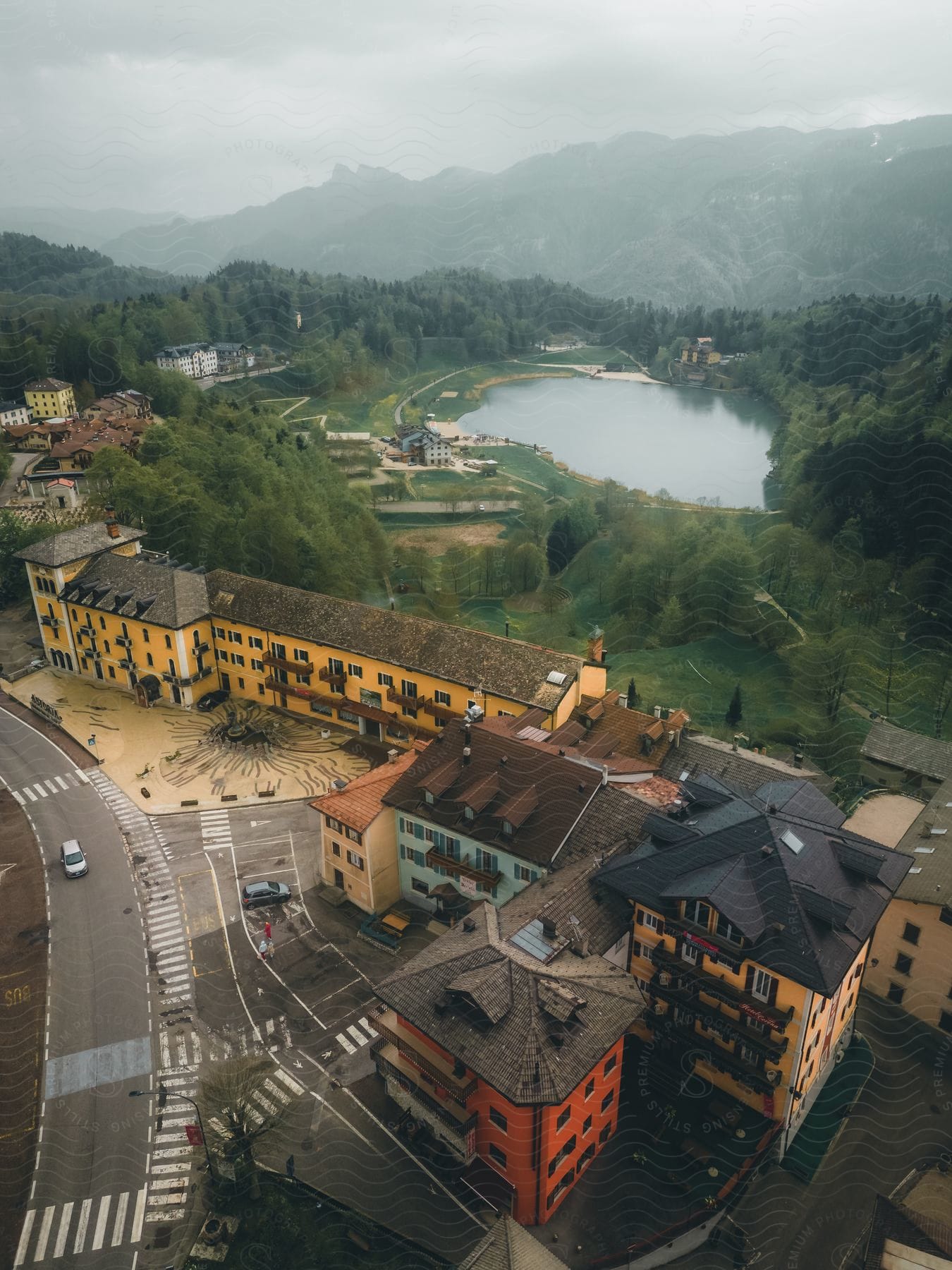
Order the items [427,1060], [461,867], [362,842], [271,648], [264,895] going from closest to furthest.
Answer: [427,1060], [461,867], [362,842], [264,895], [271,648]

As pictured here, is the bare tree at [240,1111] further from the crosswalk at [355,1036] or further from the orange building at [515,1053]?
the orange building at [515,1053]

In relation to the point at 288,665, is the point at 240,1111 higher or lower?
lower

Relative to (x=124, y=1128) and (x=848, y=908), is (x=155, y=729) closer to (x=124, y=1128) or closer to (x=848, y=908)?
(x=124, y=1128)

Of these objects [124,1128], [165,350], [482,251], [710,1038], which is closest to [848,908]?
[710,1038]

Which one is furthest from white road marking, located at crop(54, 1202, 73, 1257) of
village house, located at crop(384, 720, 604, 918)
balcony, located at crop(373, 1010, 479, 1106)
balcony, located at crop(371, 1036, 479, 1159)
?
village house, located at crop(384, 720, 604, 918)

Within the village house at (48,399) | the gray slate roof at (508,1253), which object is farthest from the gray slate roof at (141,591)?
the village house at (48,399)

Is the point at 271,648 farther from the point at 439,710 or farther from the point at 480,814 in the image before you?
the point at 480,814

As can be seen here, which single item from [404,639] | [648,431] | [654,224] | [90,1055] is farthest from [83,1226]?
[654,224]
